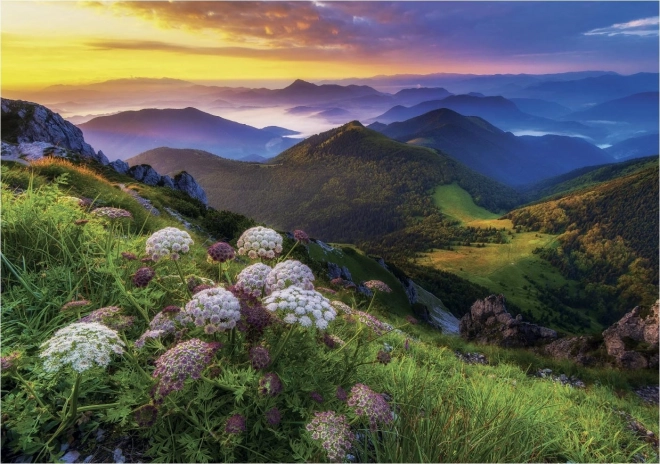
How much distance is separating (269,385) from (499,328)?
131 ft

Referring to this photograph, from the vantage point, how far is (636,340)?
27984 mm

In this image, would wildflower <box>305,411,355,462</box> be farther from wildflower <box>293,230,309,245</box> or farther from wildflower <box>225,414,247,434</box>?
wildflower <box>293,230,309,245</box>

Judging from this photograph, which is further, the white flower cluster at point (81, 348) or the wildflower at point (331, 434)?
the wildflower at point (331, 434)

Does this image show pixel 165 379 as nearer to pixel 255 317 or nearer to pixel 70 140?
pixel 255 317

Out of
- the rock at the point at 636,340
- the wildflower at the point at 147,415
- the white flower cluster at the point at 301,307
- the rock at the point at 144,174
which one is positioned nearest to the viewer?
the wildflower at the point at 147,415

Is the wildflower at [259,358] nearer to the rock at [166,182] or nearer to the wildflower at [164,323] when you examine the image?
the wildflower at [164,323]

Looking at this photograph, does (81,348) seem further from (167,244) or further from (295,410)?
(295,410)

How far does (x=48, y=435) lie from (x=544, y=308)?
222 metres

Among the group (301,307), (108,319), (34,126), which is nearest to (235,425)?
(301,307)

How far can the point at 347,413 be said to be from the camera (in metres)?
4.61

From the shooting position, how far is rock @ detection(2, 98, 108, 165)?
5425cm

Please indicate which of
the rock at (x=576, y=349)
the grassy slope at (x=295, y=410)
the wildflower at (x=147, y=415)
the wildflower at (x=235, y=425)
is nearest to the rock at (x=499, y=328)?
the rock at (x=576, y=349)

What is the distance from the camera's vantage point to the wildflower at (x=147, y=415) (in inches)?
151

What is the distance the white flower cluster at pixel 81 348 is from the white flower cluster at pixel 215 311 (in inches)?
31.1
